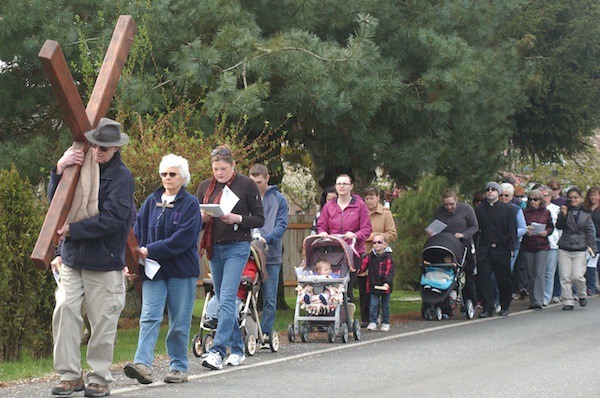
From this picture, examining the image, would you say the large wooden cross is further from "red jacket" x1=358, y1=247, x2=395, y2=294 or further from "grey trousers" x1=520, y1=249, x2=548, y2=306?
"grey trousers" x1=520, y1=249, x2=548, y2=306

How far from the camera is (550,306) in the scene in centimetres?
2156

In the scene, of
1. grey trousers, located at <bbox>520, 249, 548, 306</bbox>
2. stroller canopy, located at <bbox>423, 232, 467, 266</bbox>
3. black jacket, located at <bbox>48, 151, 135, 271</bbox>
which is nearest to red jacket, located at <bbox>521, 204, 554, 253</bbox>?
grey trousers, located at <bbox>520, 249, 548, 306</bbox>

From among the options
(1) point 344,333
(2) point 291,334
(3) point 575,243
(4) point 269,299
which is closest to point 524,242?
(3) point 575,243

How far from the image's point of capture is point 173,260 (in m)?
11.1

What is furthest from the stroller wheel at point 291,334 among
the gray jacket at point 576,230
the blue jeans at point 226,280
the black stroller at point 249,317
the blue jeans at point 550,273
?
the blue jeans at point 550,273

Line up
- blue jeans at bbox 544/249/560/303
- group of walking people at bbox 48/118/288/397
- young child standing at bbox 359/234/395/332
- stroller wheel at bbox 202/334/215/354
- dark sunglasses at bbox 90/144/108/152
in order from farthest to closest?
blue jeans at bbox 544/249/560/303 < young child standing at bbox 359/234/395/332 < stroller wheel at bbox 202/334/215/354 < dark sunglasses at bbox 90/144/108/152 < group of walking people at bbox 48/118/288/397

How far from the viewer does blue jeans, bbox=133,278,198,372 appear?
1102 cm

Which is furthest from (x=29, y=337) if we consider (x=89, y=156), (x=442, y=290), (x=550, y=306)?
(x=550, y=306)

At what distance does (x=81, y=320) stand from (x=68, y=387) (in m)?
0.52

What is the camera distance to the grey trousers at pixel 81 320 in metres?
9.90

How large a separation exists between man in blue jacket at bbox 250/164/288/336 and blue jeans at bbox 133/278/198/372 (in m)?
3.10

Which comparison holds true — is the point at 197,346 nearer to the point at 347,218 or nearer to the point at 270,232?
the point at 270,232

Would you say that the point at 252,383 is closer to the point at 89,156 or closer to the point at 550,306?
the point at 89,156

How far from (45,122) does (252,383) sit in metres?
8.24
